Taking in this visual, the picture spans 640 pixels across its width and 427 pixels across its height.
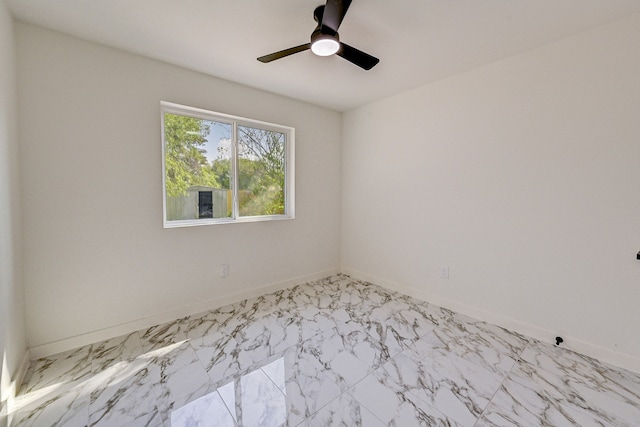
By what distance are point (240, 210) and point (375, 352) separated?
1.98m

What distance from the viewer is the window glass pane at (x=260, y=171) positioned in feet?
9.71

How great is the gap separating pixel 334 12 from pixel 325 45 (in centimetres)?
27

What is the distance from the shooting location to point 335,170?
375 centimetres

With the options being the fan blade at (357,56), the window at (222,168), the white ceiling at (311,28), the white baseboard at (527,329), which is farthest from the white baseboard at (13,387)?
the white baseboard at (527,329)

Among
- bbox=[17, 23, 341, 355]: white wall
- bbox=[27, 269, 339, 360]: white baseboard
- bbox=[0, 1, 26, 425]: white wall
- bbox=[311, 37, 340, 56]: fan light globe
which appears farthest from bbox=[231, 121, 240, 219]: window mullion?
bbox=[0, 1, 26, 425]: white wall

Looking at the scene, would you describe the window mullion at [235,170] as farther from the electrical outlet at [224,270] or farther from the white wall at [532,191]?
the white wall at [532,191]

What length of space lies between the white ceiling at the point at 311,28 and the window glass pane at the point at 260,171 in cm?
75

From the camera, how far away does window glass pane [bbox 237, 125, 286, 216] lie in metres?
2.96

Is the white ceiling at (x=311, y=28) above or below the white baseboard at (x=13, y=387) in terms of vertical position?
above

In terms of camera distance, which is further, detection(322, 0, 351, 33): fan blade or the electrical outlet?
the electrical outlet

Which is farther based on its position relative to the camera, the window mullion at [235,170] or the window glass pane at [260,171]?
the window glass pane at [260,171]

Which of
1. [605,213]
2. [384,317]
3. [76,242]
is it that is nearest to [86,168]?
[76,242]

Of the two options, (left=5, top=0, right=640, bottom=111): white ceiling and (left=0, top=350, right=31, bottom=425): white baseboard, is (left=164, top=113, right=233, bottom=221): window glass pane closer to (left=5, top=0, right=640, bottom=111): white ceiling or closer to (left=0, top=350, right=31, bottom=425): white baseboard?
(left=5, top=0, right=640, bottom=111): white ceiling

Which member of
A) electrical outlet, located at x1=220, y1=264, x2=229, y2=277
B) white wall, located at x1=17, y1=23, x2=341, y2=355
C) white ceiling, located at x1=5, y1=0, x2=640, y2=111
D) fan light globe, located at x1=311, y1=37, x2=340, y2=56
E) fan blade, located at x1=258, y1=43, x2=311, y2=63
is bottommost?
electrical outlet, located at x1=220, y1=264, x2=229, y2=277
